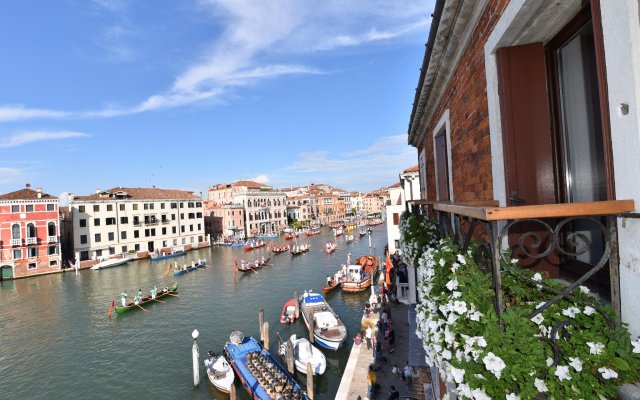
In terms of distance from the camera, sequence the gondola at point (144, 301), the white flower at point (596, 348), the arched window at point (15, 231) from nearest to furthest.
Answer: the white flower at point (596, 348)
the gondola at point (144, 301)
the arched window at point (15, 231)

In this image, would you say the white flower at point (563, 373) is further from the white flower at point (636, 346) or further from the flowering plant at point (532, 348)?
the white flower at point (636, 346)

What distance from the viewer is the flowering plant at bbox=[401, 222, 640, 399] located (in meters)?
1.50

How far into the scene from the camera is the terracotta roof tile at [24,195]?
36938mm

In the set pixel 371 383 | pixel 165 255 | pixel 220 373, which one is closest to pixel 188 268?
pixel 165 255

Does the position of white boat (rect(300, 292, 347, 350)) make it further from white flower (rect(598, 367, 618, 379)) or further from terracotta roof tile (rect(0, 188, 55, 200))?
terracotta roof tile (rect(0, 188, 55, 200))

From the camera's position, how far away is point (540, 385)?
60.3 inches

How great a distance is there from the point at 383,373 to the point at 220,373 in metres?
6.99

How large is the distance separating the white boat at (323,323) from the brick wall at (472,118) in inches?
581

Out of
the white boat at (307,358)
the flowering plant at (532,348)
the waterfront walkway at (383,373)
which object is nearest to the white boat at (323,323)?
the white boat at (307,358)

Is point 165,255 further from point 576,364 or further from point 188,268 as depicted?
point 576,364

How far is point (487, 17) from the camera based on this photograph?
10.1 feet

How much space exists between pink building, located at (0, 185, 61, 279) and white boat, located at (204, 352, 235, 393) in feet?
112

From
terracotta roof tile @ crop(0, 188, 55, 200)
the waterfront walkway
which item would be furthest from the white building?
the waterfront walkway

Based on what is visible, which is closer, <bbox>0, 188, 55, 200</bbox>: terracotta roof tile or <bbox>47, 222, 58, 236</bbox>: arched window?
<bbox>0, 188, 55, 200</bbox>: terracotta roof tile
